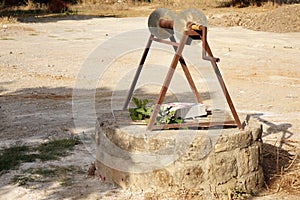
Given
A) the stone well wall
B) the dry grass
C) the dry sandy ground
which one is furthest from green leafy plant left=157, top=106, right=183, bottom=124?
the dry grass

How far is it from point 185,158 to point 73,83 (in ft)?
18.9

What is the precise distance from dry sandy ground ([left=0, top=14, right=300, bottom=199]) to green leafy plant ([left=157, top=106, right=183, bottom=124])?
2.33ft

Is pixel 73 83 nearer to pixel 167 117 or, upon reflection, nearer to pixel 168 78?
pixel 167 117

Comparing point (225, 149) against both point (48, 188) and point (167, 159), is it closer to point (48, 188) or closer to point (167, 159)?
point (167, 159)

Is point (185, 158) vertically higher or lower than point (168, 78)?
lower

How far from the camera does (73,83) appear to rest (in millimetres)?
10195

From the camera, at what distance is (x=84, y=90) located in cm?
966

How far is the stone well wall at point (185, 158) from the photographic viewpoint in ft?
15.6

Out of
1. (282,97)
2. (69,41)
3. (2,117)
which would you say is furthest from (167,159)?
(69,41)

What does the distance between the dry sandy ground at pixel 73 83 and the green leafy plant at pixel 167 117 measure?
0.71 metres

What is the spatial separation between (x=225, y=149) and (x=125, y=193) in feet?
3.16

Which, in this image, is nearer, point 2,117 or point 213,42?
point 2,117

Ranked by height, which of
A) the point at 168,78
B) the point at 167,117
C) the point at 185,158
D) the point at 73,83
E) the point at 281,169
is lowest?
the point at 73,83

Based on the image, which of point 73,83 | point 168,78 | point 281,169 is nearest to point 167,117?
point 168,78
